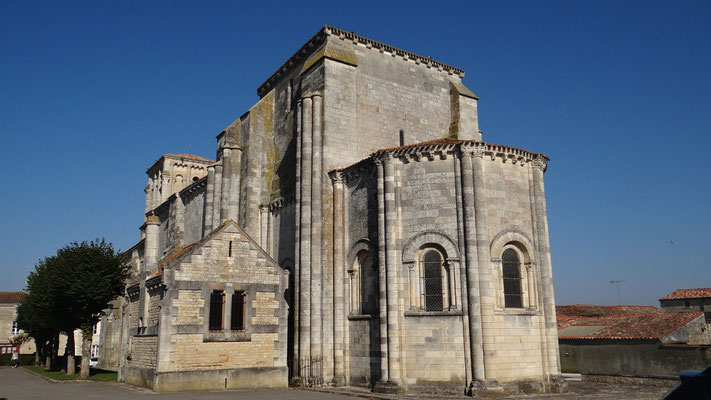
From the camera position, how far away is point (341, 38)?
23.9 m

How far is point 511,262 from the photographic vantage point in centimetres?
1892

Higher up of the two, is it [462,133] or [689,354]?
[462,133]

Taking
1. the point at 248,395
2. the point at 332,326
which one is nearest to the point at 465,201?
the point at 332,326

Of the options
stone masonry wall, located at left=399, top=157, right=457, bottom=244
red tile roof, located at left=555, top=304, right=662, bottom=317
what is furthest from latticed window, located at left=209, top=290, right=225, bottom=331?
red tile roof, located at left=555, top=304, right=662, bottom=317

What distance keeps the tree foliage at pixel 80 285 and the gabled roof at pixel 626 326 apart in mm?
22780

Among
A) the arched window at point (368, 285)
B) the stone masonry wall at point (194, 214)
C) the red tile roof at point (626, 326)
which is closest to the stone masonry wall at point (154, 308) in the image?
the arched window at point (368, 285)

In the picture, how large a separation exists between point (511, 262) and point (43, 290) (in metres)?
24.1

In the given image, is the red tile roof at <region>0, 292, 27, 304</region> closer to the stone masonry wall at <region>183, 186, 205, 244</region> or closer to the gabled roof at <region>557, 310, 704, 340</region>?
the stone masonry wall at <region>183, 186, 205, 244</region>

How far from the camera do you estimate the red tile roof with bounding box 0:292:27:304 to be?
5878 cm

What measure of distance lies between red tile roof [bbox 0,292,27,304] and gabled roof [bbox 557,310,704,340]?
2220 inches

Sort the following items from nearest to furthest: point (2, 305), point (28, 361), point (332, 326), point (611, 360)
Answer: point (332, 326)
point (611, 360)
point (28, 361)
point (2, 305)

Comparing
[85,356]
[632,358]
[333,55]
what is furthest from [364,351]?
[85,356]

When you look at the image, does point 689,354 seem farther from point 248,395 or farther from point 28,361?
point 28,361

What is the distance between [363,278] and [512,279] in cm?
547
